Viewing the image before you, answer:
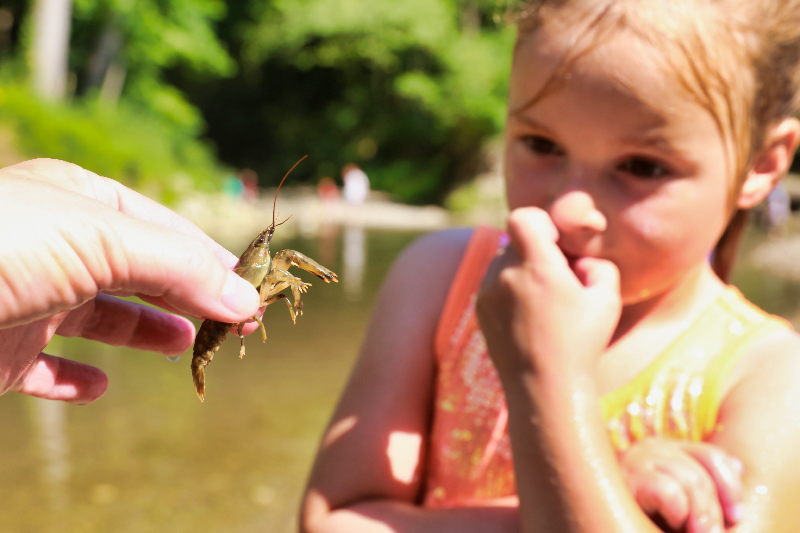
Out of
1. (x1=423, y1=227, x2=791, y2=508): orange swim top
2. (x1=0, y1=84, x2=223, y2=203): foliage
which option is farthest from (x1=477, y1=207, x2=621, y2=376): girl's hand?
(x1=0, y1=84, x2=223, y2=203): foliage

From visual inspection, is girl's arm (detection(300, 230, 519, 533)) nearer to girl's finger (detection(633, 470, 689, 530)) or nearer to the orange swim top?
the orange swim top

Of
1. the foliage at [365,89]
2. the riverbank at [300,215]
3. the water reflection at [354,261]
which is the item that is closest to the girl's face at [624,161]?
the water reflection at [354,261]

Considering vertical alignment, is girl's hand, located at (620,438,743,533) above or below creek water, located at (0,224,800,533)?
above

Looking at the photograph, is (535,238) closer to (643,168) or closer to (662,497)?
(643,168)

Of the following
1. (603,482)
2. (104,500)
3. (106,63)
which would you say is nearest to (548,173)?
(603,482)

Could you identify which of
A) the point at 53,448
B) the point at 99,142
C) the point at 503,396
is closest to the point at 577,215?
the point at 503,396

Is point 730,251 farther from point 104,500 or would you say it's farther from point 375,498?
point 104,500
